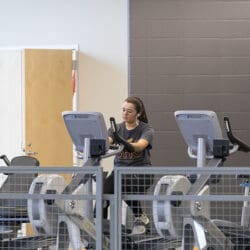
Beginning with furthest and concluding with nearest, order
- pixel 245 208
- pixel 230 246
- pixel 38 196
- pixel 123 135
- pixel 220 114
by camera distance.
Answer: pixel 220 114, pixel 123 135, pixel 245 208, pixel 230 246, pixel 38 196

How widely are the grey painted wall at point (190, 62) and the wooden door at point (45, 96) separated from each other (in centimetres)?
90

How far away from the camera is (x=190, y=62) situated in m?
7.32

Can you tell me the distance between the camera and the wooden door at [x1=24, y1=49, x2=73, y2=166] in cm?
734

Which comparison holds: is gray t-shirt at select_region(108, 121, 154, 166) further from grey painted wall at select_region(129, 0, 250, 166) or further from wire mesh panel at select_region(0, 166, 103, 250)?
grey painted wall at select_region(129, 0, 250, 166)

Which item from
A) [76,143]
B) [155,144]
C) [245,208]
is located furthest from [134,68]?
[245,208]

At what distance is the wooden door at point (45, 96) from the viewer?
7340 millimetres

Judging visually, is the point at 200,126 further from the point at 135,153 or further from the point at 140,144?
the point at 135,153

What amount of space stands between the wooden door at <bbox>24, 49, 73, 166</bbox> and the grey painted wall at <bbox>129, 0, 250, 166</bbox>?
895 millimetres

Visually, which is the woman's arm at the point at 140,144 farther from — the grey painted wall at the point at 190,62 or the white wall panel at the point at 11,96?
the white wall panel at the point at 11,96

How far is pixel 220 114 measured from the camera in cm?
729

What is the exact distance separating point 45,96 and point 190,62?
170 centimetres

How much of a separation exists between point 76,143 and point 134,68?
2.46 metres

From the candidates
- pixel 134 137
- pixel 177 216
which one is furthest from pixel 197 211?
pixel 134 137

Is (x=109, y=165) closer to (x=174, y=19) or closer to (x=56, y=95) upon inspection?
(x=56, y=95)
